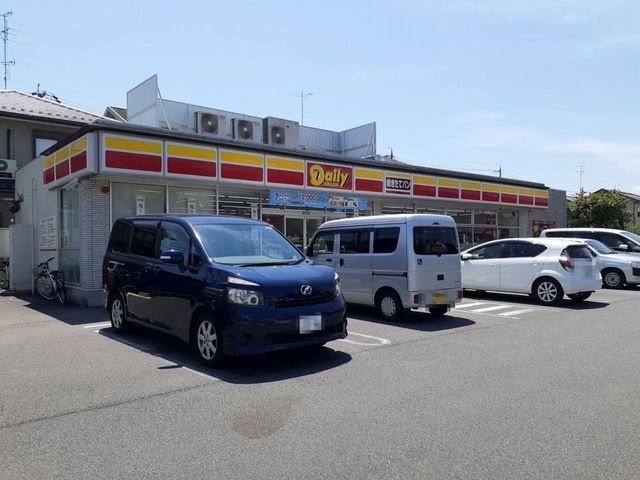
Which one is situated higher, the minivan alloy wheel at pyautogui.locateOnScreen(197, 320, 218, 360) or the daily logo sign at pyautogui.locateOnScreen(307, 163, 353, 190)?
the daily logo sign at pyautogui.locateOnScreen(307, 163, 353, 190)

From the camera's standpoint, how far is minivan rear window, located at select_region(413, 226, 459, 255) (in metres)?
9.79

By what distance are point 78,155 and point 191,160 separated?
2623 millimetres

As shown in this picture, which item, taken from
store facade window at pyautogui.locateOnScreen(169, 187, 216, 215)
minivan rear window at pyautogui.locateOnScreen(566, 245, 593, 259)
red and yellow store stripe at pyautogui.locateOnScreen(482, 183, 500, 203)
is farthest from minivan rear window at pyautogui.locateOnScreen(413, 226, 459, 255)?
red and yellow store stripe at pyautogui.locateOnScreen(482, 183, 500, 203)

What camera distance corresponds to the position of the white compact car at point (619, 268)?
16.2 metres

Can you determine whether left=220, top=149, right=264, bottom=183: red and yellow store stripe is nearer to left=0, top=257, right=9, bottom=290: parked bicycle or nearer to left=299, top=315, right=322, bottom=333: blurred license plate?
left=0, top=257, right=9, bottom=290: parked bicycle

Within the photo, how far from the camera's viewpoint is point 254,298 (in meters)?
6.18

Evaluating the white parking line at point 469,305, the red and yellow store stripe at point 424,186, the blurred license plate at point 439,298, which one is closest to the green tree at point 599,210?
the red and yellow store stripe at point 424,186

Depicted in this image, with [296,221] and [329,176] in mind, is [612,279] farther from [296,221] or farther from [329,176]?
[296,221]

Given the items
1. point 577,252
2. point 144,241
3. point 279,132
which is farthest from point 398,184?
point 144,241

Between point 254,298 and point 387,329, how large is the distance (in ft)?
12.3

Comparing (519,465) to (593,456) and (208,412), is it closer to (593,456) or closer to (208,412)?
(593,456)

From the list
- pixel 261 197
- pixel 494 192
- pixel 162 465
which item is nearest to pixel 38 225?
pixel 261 197

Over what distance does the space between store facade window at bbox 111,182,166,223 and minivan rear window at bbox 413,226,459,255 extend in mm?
6961

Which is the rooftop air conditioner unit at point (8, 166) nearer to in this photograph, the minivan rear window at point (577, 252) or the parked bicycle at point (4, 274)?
the parked bicycle at point (4, 274)
